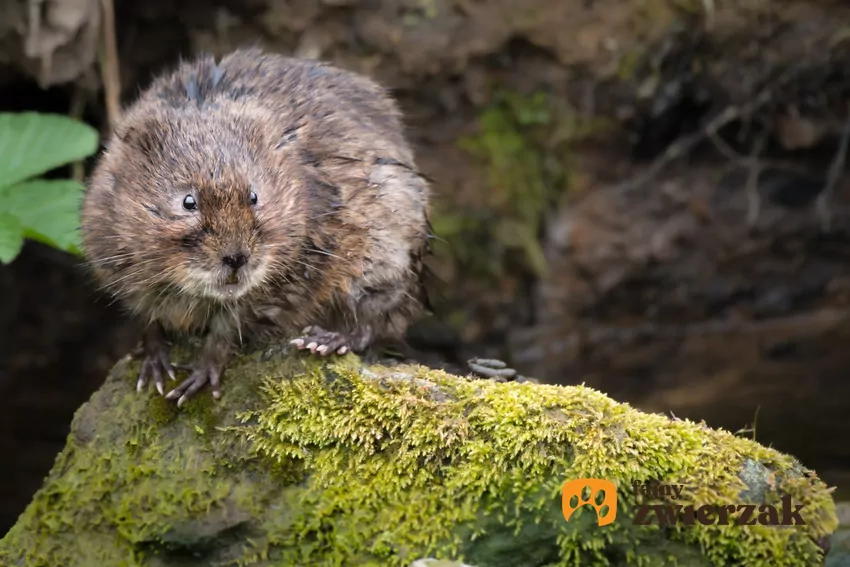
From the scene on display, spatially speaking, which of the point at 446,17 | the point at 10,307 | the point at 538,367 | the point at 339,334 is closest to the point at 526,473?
the point at 339,334

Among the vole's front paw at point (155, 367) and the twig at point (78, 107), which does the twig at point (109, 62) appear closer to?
the twig at point (78, 107)

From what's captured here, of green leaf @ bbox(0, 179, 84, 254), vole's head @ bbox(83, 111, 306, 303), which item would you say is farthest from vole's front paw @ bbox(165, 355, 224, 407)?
green leaf @ bbox(0, 179, 84, 254)

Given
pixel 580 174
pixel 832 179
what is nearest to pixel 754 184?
pixel 832 179

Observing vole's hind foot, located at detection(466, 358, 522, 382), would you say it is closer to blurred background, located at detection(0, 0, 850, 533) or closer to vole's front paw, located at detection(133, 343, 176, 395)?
vole's front paw, located at detection(133, 343, 176, 395)

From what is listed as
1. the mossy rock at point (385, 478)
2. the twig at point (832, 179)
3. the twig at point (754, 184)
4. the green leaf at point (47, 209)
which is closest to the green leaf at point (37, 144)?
the green leaf at point (47, 209)

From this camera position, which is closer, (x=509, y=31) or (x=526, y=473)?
(x=526, y=473)

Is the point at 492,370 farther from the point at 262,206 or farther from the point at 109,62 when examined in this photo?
the point at 109,62

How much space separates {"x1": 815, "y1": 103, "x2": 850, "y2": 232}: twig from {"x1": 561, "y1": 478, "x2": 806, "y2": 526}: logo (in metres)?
4.60

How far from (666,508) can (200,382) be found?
61.1 inches

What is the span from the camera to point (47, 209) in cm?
412

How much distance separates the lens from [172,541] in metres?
2.92

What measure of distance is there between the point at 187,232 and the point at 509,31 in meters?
3.89

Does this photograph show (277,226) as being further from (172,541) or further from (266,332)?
(172,541)

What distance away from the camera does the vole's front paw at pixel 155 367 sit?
3.30 m
